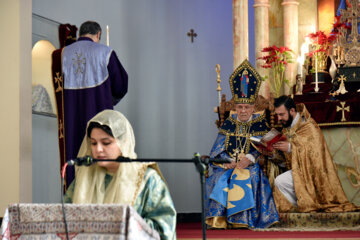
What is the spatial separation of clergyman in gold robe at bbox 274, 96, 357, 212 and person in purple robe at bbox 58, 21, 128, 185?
184 cm

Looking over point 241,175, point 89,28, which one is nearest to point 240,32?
point 241,175

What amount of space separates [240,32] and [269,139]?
2.87m

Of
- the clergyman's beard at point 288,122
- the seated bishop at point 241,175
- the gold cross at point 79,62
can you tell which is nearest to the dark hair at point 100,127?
the gold cross at point 79,62

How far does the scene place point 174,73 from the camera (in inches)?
423

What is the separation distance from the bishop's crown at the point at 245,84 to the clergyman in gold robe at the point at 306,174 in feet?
1.10

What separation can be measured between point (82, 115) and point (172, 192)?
3858 millimetres

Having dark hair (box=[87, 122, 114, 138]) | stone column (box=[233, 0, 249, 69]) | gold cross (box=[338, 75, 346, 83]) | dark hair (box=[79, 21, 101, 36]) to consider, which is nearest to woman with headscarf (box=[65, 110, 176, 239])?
dark hair (box=[87, 122, 114, 138])

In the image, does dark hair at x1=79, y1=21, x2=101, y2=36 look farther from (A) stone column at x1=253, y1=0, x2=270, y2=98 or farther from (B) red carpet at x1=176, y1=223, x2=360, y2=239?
(A) stone column at x1=253, y1=0, x2=270, y2=98

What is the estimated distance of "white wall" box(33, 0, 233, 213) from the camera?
1019cm

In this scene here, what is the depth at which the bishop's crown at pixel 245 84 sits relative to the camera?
7805mm

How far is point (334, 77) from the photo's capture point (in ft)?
29.1

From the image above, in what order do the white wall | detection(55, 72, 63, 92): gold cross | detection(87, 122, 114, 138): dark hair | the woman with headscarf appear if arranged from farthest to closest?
the white wall < detection(55, 72, 63, 92): gold cross < detection(87, 122, 114, 138): dark hair < the woman with headscarf

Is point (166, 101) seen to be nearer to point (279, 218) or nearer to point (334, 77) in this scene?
point (334, 77)

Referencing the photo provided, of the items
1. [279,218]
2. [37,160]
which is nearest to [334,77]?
[279,218]
